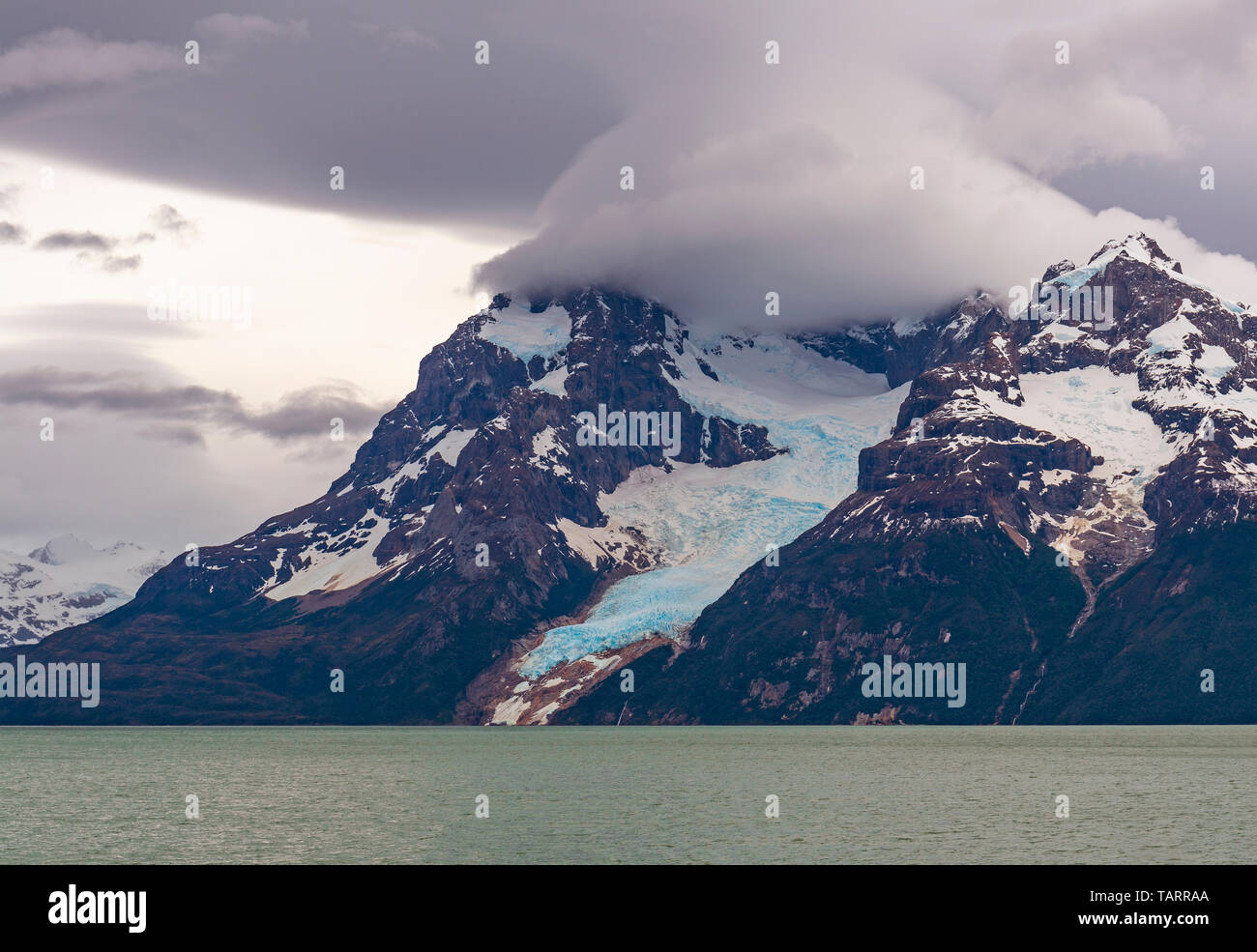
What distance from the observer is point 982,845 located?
5290 inches

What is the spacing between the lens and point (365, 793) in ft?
654
